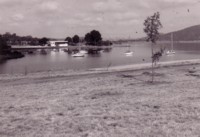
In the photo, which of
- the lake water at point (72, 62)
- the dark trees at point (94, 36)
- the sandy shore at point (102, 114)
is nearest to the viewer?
the sandy shore at point (102, 114)

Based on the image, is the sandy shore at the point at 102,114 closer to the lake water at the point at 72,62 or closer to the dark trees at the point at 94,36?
the lake water at the point at 72,62

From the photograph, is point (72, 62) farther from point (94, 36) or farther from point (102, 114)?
point (94, 36)

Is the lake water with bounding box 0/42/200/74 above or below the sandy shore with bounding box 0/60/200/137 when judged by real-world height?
below

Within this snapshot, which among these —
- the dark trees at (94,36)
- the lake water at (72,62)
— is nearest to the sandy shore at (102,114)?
the lake water at (72,62)

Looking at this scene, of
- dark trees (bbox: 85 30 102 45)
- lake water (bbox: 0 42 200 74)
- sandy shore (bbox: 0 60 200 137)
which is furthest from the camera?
dark trees (bbox: 85 30 102 45)

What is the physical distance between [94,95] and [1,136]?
23.1 ft

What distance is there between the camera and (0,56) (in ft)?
388

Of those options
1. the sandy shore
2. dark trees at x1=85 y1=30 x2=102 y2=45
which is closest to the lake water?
the sandy shore

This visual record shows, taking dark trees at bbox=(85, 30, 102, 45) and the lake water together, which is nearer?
the lake water

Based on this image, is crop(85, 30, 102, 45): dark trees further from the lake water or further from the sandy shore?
the sandy shore

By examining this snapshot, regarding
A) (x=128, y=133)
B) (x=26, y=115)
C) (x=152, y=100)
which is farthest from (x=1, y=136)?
(x=152, y=100)

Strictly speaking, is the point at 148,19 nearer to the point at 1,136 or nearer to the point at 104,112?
the point at 104,112

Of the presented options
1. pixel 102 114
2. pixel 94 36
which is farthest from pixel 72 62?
pixel 94 36

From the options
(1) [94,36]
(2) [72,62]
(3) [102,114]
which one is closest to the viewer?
(3) [102,114]
